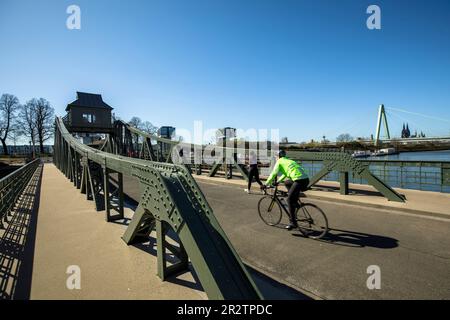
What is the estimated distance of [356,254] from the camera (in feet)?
14.1

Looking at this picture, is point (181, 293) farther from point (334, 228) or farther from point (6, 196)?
point (6, 196)

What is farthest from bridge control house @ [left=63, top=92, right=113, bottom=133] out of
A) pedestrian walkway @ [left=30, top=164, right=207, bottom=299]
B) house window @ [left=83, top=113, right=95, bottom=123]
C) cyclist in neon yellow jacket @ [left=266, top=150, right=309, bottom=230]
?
cyclist in neon yellow jacket @ [left=266, top=150, right=309, bottom=230]

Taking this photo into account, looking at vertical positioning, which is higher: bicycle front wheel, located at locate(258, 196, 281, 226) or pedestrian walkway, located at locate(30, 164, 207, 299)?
bicycle front wheel, located at locate(258, 196, 281, 226)

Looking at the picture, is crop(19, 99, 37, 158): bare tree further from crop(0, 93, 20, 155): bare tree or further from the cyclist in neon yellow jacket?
the cyclist in neon yellow jacket

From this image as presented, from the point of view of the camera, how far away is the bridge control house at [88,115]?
35.2 meters

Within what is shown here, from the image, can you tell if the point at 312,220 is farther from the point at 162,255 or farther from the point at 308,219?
A: the point at 162,255

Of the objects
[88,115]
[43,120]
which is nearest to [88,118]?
[88,115]

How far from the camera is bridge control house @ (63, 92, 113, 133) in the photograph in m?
35.2

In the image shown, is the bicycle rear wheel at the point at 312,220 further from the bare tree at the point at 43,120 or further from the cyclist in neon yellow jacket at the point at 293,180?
the bare tree at the point at 43,120

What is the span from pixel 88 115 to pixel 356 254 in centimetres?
4132

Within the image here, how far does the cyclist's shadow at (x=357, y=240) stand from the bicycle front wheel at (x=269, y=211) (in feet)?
4.19

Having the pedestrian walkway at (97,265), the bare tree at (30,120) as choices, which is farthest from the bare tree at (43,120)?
the pedestrian walkway at (97,265)
